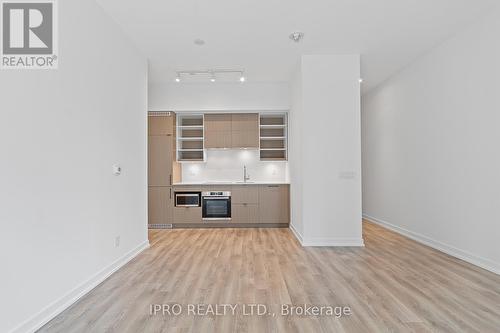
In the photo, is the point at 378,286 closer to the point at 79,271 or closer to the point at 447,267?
the point at 447,267

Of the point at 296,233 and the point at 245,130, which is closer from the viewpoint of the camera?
the point at 296,233

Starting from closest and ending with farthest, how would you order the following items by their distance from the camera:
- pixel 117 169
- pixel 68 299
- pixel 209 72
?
pixel 68 299 → pixel 117 169 → pixel 209 72

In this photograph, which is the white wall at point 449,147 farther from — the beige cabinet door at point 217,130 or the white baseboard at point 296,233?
the beige cabinet door at point 217,130

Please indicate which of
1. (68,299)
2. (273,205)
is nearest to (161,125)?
(273,205)

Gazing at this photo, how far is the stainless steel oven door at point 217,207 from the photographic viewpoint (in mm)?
5816

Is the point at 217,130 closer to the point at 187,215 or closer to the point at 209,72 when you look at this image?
the point at 209,72

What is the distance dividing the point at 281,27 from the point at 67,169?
115 inches

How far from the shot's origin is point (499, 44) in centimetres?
309

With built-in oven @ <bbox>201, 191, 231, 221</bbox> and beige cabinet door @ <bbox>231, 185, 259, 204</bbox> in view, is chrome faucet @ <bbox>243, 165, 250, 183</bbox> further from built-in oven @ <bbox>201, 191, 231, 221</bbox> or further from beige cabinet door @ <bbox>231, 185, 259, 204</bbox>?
built-in oven @ <bbox>201, 191, 231, 221</bbox>

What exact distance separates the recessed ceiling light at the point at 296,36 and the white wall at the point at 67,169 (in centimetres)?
223

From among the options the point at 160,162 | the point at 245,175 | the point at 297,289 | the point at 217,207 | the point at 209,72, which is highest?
the point at 209,72

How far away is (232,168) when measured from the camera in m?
6.46

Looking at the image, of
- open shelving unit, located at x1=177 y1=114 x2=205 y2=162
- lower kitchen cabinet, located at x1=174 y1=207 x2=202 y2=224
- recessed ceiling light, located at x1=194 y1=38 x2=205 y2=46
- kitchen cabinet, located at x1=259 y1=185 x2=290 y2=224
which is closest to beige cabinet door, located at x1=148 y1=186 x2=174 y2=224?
lower kitchen cabinet, located at x1=174 y1=207 x2=202 y2=224

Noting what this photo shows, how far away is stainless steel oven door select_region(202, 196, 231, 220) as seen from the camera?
19.1ft
